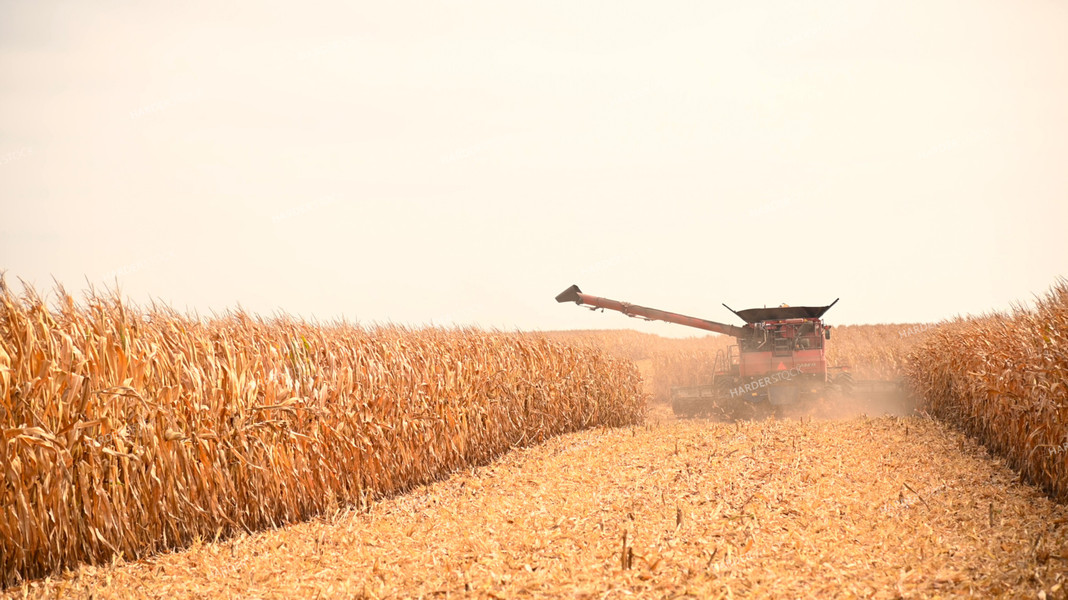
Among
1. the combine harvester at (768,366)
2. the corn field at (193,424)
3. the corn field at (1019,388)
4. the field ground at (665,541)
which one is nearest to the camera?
the field ground at (665,541)

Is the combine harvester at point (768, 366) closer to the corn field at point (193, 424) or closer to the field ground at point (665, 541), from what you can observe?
the field ground at point (665, 541)

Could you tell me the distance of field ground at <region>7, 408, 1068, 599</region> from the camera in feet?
18.2

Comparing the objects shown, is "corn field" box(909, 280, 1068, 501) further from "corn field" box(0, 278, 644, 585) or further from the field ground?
"corn field" box(0, 278, 644, 585)

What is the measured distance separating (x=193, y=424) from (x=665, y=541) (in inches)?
181

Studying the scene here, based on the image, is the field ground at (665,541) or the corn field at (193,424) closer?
the field ground at (665,541)

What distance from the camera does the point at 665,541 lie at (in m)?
→ 6.21

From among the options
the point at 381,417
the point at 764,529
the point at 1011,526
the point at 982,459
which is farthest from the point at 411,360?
the point at 982,459

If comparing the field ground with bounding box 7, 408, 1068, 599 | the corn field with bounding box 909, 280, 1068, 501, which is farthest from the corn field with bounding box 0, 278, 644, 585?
the corn field with bounding box 909, 280, 1068, 501

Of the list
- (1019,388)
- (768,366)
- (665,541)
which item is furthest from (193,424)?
(768,366)

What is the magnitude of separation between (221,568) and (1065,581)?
23.2 feet

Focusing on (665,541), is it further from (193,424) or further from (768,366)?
(768,366)

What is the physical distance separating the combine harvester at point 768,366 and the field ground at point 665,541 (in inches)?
270

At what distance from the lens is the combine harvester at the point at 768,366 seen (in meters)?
16.3

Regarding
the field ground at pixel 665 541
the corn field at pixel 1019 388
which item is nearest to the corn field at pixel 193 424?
the field ground at pixel 665 541
